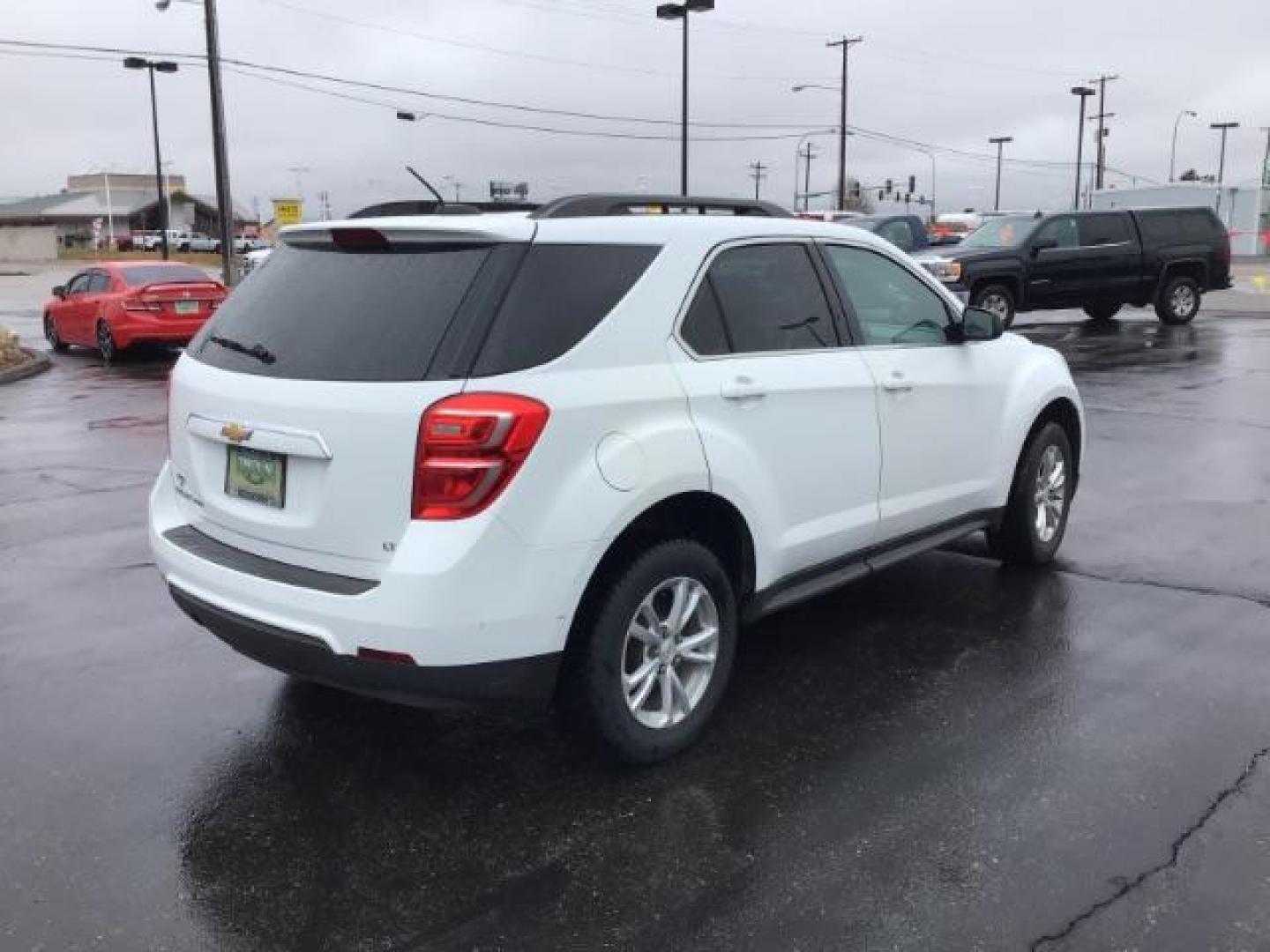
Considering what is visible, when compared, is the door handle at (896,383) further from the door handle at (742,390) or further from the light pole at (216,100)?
the light pole at (216,100)

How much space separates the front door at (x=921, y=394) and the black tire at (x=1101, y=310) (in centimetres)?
1644

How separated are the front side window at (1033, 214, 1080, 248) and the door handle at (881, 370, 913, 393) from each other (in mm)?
15491

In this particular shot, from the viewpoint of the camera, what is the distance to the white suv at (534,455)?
3322 mm

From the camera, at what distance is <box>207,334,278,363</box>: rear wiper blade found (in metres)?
3.78

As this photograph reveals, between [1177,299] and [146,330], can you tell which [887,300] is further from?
[1177,299]

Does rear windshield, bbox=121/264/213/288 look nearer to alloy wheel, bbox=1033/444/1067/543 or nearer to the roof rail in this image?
alloy wheel, bbox=1033/444/1067/543

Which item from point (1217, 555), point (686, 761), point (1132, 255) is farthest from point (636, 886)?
point (1132, 255)

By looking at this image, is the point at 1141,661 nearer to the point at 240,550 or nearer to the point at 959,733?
the point at 959,733

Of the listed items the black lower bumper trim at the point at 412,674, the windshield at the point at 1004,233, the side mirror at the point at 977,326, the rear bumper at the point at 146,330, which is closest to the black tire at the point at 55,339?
the rear bumper at the point at 146,330

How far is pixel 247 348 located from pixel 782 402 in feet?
5.98

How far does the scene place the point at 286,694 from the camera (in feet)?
14.9

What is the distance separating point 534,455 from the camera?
10.9 ft

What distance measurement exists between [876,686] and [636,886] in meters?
1.67

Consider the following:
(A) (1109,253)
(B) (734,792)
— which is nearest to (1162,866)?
(B) (734,792)
